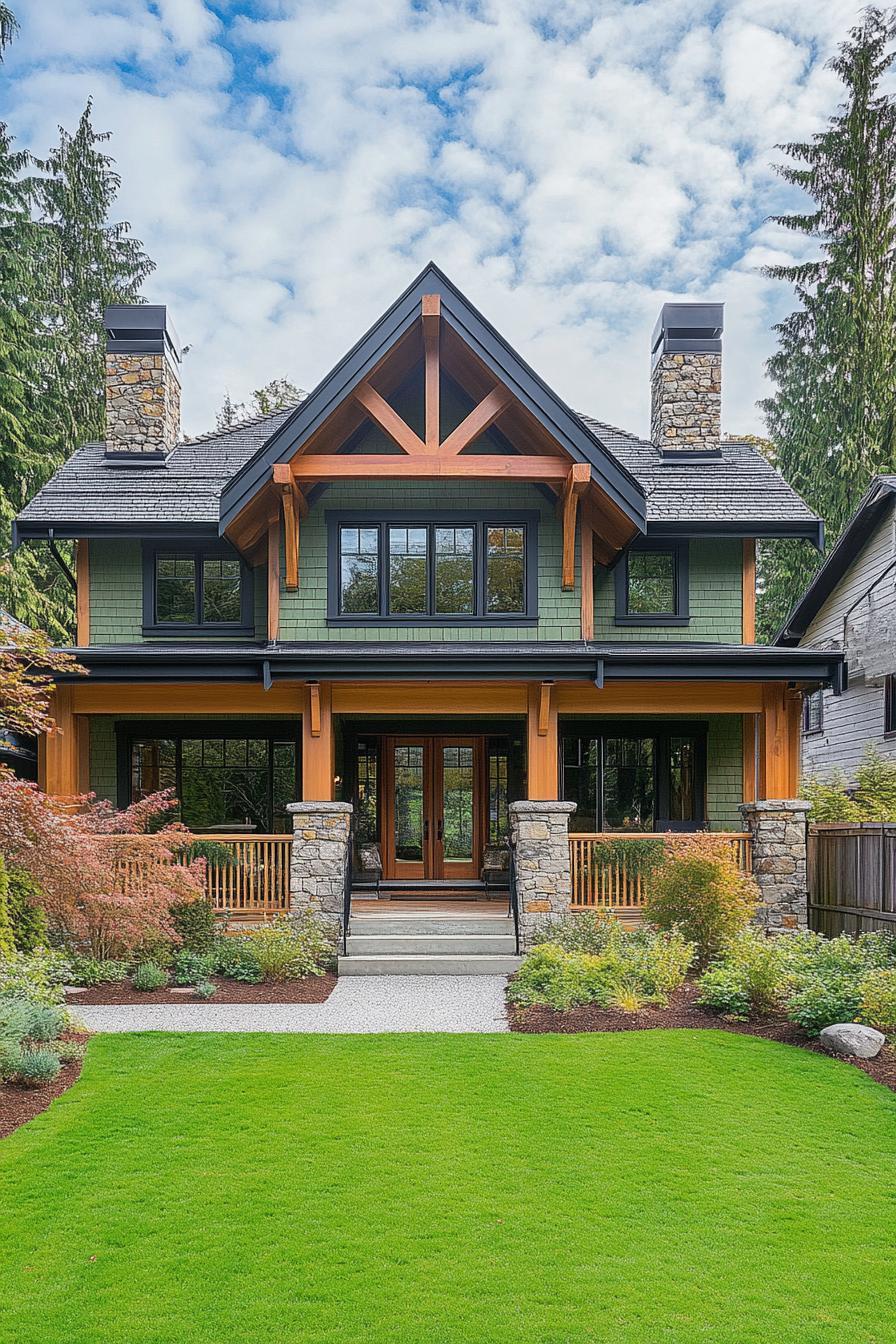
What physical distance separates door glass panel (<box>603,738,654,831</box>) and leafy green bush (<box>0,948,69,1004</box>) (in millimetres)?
8348

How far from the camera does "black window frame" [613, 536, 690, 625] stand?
14.3 metres

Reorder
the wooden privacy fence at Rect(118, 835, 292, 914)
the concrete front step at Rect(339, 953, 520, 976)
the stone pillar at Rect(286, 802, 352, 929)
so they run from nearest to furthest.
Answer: the concrete front step at Rect(339, 953, 520, 976), the stone pillar at Rect(286, 802, 352, 929), the wooden privacy fence at Rect(118, 835, 292, 914)

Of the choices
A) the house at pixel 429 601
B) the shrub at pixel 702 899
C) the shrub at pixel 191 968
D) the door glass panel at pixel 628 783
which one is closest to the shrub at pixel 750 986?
the shrub at pixel 702 899

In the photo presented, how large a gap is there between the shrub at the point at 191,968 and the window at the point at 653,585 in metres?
7.62

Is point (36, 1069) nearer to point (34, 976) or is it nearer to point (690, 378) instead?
point (34, 976)

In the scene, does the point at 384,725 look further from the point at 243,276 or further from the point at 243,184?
the point at 243,276

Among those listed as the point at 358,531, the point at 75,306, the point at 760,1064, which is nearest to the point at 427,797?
the point at 358,531

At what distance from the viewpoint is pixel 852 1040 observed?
7.33 meters

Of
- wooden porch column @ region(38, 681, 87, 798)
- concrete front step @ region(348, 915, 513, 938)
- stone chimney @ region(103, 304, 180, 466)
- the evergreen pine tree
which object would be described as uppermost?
the evergreen pine tree

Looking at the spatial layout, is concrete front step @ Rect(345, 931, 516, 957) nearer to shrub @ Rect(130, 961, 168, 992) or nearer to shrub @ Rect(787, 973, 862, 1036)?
shrub @ Rect(130, 961, 168, 992)

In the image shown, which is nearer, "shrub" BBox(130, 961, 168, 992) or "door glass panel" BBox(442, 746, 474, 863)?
"shrub" BBox(130, 961, 168, 992)

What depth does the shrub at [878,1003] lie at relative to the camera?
7.65 meters

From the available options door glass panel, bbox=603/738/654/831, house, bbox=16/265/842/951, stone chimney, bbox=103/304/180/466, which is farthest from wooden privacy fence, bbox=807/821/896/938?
stone chimney, bbox=103/304/180/466

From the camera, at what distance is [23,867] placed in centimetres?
869
